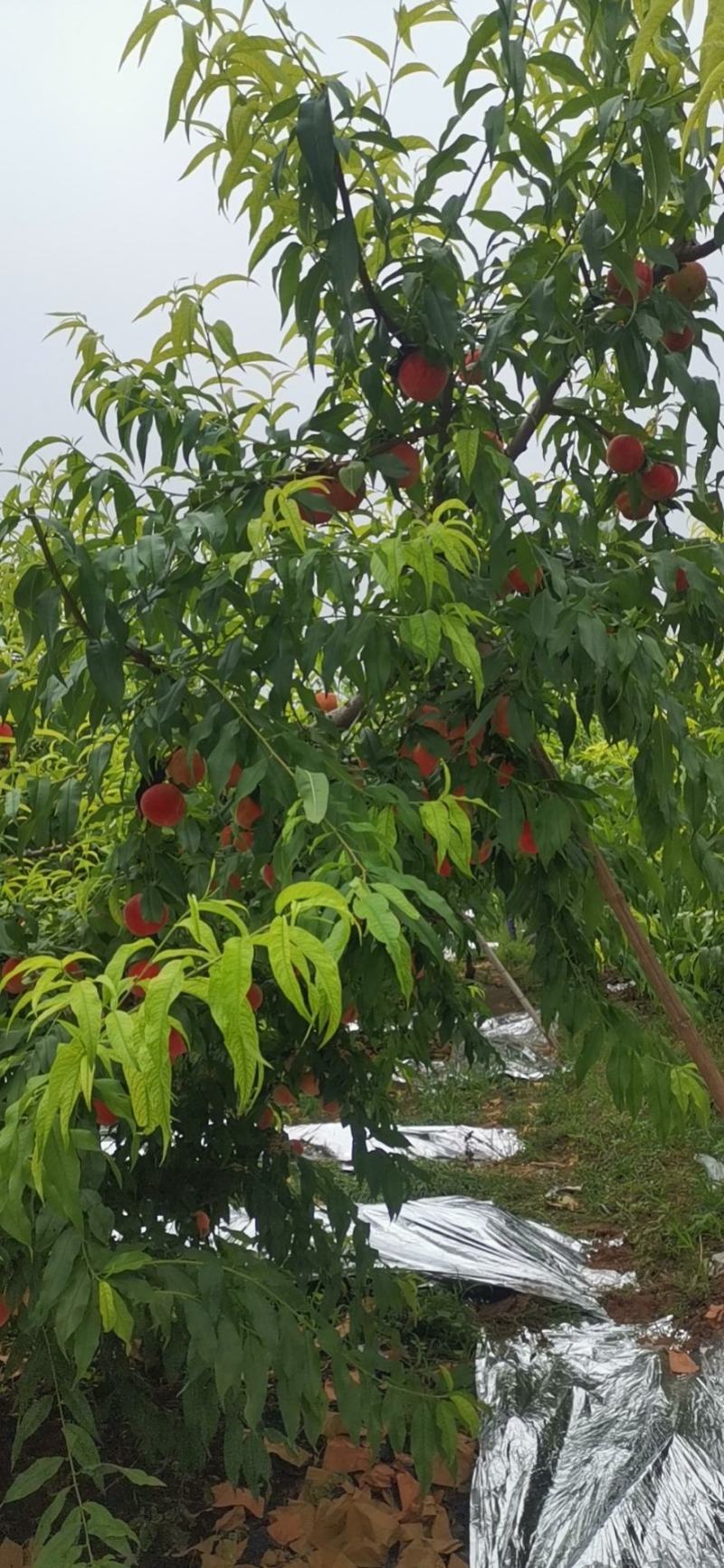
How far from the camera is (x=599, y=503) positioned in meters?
1.66

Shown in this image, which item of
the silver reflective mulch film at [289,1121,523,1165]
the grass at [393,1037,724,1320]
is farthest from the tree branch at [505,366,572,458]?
the silver reflective mulch film at [289,1121,523,1165]

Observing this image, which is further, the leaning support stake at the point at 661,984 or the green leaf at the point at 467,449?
the leaning support stake at the point at 661,984

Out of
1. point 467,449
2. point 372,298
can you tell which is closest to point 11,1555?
point 467,449

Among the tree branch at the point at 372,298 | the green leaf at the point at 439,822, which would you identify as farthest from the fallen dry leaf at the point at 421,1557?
the tree branch at the point at 372,298

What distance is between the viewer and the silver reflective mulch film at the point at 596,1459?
1.81 meters

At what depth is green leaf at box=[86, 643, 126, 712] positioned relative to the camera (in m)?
1.17

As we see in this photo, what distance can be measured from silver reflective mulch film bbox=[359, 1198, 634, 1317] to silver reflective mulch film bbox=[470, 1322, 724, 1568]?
220mm

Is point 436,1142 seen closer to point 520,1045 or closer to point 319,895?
point 520,1045

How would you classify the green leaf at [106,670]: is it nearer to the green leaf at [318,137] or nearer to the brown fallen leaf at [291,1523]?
the green leaf at [318,137]

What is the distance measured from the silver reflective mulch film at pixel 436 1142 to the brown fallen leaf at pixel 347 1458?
56.1 inches

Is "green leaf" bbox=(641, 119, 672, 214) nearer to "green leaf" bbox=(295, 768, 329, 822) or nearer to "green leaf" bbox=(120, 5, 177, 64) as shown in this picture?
"green leaf" bbox=(120, 5, 177, 64)

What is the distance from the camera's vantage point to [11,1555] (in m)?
1.79

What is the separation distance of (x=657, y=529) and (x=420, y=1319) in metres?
1.73

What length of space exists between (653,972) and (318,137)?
1.13 m
